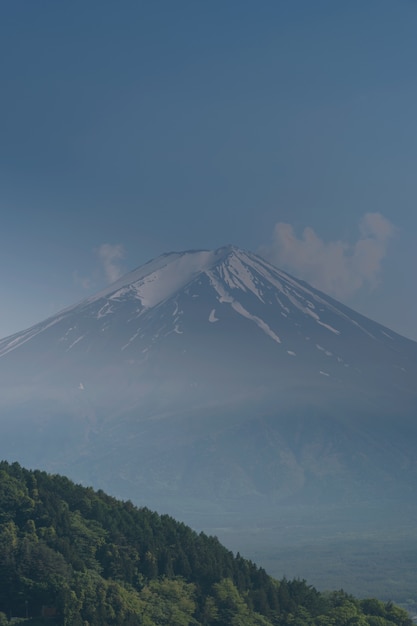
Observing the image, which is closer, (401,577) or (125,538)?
(125,538)

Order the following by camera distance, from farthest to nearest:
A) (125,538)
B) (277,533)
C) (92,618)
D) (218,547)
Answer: (277,533)
(218,547)
(125,538)
(92,618)

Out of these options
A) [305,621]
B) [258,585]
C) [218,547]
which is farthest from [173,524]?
[305,621]

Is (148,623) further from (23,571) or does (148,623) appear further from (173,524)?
(173,524)

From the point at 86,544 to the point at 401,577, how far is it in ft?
278

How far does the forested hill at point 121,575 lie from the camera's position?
5944 cm

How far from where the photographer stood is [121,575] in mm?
65562

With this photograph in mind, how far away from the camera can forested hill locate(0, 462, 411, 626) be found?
59.4 metres

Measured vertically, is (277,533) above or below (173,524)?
above

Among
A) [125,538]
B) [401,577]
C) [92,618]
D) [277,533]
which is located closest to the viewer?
[92,618]

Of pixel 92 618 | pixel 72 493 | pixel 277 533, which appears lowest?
pixel 92 618

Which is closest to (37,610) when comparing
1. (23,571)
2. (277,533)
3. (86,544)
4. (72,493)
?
(23,571)

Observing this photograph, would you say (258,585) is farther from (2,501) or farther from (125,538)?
(2,501)

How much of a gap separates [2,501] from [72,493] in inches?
248

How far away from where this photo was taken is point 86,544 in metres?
66.8
